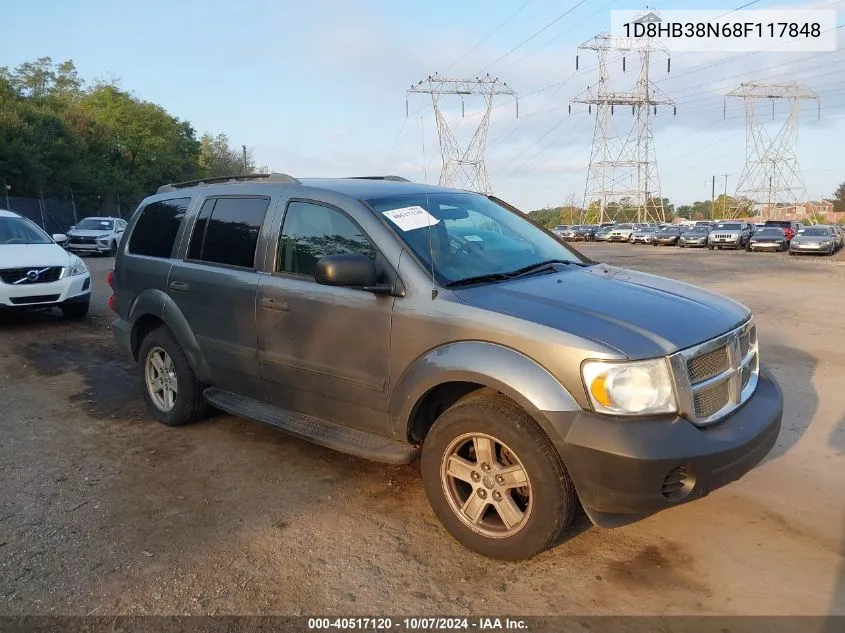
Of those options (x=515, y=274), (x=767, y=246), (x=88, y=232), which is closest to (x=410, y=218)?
(x=515, y=274)

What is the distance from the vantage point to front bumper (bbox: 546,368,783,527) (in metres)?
2.73

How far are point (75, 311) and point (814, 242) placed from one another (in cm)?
3009

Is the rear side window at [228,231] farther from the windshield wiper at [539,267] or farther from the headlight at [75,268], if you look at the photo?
the headlight at [75,268]

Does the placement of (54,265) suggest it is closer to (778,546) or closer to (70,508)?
(70,508)

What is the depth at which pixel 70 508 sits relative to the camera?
3754 mm

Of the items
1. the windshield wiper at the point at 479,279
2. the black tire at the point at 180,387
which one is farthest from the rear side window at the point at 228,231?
the windshield wiper at the point at 479,279

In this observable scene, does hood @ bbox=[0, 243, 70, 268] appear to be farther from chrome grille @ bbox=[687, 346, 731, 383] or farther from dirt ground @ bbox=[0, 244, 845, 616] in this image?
chrome grille @ bbox=[687, 346, 731, 383]

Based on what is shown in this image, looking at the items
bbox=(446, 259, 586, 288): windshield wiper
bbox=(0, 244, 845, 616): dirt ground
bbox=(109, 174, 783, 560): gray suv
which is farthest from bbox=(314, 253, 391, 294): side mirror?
bbox=(0, 244, 845, 616): dirt ground

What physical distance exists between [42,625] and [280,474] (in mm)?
1667

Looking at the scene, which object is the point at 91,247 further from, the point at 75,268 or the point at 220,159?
the point at 220,159

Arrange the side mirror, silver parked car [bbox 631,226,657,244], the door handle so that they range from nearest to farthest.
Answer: the side mirror → the door handle → silver parked car [bbox 631,226,657,244]

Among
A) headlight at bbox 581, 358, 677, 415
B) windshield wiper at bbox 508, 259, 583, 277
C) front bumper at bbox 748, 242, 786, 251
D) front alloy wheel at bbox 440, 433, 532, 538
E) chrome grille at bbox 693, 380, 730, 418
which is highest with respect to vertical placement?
windshield wiper at bbox 508, 259, 583, 277

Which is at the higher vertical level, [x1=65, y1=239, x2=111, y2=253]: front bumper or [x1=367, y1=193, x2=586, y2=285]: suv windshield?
[x1=367, y1=193, x2=586, y2=285]: suv windshield

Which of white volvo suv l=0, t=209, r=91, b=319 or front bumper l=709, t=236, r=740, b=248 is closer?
white volvo suv l=0, t=209, r=91, b=319
